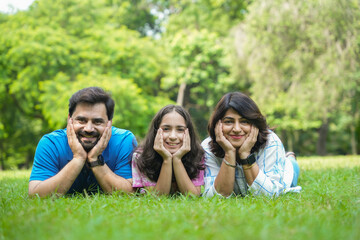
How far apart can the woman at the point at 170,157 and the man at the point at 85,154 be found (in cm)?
20

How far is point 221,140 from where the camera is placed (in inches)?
152

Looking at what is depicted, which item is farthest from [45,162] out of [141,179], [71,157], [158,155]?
[158,155]

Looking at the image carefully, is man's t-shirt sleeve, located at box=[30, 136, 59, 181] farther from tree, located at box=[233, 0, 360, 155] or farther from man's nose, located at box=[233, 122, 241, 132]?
tree, located at box=[233, 0, 360, 155]

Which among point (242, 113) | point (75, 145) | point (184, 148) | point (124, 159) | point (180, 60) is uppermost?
point (180, 60)

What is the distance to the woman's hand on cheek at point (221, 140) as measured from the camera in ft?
12.5

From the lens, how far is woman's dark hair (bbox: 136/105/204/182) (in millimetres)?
3961

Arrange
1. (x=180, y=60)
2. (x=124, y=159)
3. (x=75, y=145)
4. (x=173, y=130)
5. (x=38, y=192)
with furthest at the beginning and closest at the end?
(x=180, y=60), (x=124, y=159), (x=173, y=130), (x=75, y=145), (x=38, y=192)

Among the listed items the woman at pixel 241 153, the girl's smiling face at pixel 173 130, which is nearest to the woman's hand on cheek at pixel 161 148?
the girl's smiling face at pixel 173 130

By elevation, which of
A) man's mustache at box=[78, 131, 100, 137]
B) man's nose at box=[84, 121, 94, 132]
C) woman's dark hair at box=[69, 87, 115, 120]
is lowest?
man's mustache at box=[78, 131, 100, 137]

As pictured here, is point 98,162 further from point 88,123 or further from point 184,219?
point 184,219

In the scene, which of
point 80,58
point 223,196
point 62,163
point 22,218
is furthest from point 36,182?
point 80,58

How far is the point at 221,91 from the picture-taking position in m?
21.3

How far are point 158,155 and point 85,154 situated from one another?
859mm

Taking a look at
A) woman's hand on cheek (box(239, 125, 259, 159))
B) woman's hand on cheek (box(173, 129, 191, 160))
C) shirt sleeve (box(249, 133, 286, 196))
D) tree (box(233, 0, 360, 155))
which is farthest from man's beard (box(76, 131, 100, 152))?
tree (box(233, 0, 360, 155))
